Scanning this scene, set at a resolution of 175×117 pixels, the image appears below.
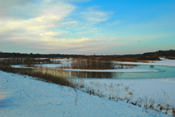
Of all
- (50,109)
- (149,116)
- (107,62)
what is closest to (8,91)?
(50,109)

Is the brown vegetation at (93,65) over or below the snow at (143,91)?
over

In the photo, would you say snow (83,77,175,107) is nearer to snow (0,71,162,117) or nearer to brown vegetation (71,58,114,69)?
snow (0,71,162,117)

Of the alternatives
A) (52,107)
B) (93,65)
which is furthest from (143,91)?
(93,65)

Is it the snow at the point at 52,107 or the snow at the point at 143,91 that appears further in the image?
the snow at the point at 143,91

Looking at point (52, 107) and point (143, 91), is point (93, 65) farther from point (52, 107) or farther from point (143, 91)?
point (52, 107)

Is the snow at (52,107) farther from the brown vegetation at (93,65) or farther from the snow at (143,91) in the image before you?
the brown vegetation at (93,65)

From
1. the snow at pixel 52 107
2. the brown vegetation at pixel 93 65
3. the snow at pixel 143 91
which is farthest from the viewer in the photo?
the brown vegetation at pixel 93 65

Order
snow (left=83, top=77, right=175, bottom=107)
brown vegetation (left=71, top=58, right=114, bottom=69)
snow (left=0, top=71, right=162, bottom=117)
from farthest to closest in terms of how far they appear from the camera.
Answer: brown vegetation (left=71, top=58, right=114, bottom=69) < snow (left=83, top=77, right=175, bottom=107) < snow (left=0, top=71, right=162, bottom=117)

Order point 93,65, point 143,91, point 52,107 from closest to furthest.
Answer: point 52,107
point 143,91
point 93,65

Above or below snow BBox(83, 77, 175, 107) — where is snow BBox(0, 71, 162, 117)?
above

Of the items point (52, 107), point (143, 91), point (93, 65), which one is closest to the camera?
point (52, 107)


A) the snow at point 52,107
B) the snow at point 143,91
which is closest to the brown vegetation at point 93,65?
the snow at point 143,91

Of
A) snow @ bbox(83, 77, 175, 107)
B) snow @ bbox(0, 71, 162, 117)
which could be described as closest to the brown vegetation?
snow @ bbox(83, 77, 175, 107)

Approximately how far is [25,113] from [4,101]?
4.07ft
